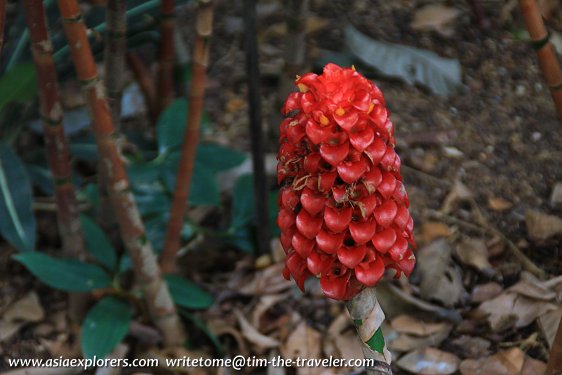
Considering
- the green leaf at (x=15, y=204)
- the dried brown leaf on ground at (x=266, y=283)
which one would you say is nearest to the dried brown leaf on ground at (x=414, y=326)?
the dried brown leaf on ground at (x=266, y=283)

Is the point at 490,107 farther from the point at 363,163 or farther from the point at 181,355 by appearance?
the point at 363,163

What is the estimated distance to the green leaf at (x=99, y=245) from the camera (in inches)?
77.7

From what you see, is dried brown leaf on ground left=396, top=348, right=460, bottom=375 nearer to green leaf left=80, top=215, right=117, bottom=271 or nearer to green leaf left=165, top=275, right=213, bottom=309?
green leaf left=165, top=275, right=213, bottom=309

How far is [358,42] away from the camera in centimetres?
255

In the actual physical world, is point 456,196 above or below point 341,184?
below

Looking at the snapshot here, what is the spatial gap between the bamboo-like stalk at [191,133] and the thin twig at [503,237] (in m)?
0.70

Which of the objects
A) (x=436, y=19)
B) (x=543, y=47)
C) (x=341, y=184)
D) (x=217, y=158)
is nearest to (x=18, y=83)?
(x=217, y=158)

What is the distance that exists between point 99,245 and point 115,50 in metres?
0.50

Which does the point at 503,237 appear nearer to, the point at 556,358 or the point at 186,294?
the point at 556,358

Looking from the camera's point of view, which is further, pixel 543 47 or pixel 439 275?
pixel 439 275

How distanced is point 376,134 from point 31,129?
5.25ft

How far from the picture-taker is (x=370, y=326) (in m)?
1.20

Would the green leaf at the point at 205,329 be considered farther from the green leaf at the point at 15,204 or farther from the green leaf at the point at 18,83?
the green leaf at the point at 18,83

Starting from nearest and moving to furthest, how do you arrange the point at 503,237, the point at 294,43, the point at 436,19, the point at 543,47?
the point at 543,47, the point at 503,237, the point at 294,43, the point at 436,19
